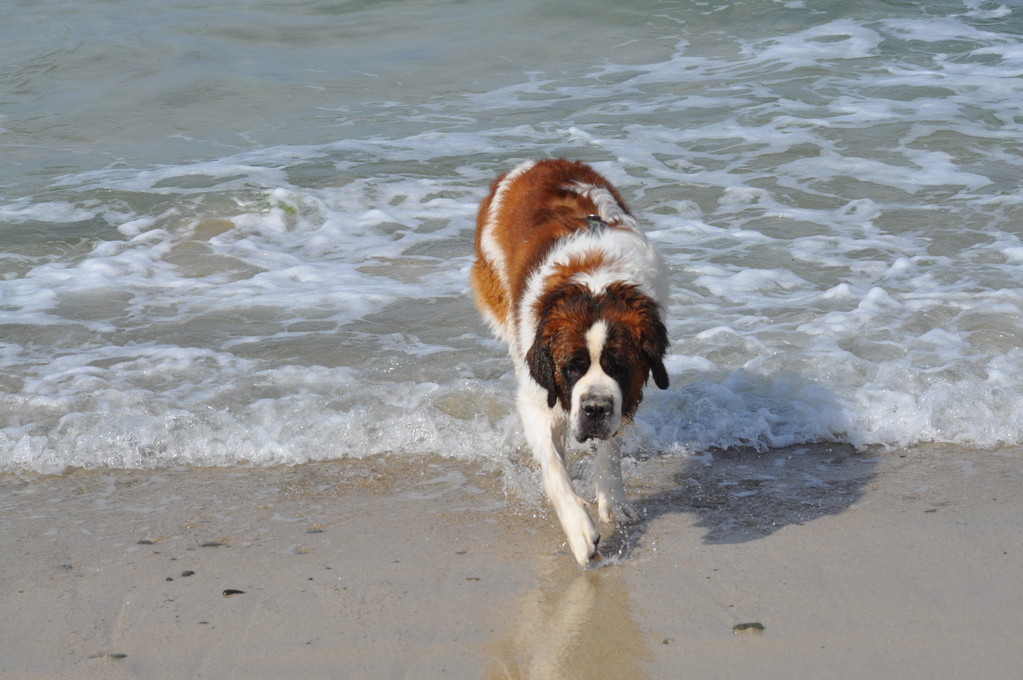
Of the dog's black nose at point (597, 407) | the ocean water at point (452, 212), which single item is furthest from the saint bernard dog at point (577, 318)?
the ocean water at point (452, 212)

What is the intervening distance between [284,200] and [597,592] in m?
6.36

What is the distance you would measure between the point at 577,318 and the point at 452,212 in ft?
17.5

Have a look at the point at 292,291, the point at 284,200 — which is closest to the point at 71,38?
the point at 284,200

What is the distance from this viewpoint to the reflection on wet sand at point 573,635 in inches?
136

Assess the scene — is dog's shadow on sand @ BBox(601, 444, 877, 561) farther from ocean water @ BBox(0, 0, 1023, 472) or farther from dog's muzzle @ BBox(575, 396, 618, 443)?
dog's muzzle @ BBox(575, 396, 618, 443)

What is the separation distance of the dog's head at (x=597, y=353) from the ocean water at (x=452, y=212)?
3.64 feet

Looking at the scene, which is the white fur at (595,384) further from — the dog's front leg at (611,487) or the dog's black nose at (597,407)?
the dog's front leg at (611,487)

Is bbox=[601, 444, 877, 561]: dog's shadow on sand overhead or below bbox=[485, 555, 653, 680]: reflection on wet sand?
below

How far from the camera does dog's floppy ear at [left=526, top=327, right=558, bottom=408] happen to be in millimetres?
4316

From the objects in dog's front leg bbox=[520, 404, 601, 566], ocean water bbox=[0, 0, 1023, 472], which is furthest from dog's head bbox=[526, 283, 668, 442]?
ocean water bbox=[0, 0, 1023, 472]

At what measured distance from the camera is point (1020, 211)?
28.3 ft

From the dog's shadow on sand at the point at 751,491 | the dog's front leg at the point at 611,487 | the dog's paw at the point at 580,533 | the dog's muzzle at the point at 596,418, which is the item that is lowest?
the dog's shadow on sand at the point at 751,491

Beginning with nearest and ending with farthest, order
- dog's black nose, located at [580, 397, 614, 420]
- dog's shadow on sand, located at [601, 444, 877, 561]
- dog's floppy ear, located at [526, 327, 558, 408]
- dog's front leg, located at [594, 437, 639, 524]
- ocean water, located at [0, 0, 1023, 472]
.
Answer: dog's black nose, located at [580, 397, 614, 420] < dog's floppy ear, located at [526, 327, 558, 408] < dog's shadow on sand, located at [601, 444, 877, 561] < dog's front leg, located at [594, 437, 639, 524] < ocean water, located at [0, 0, 1023, 472]

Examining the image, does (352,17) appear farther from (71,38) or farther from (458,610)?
(458,610)
